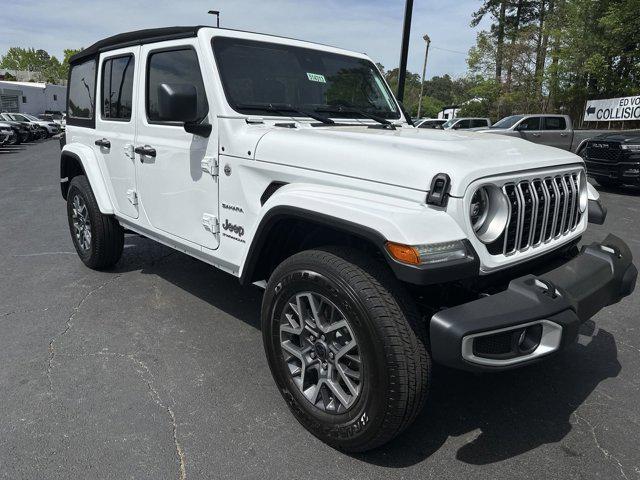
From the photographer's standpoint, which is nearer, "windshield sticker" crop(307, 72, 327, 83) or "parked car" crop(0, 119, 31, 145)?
"windshield sticker" crop(307, 72, 327, 83)

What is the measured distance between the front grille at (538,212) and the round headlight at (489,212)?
0.13ft

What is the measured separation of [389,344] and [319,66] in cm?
233

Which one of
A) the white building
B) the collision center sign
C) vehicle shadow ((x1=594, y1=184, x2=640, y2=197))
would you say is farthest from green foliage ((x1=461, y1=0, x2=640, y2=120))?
the white building

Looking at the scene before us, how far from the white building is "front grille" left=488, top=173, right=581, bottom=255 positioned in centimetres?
5941

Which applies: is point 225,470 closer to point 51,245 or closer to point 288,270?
Result: point 288,270

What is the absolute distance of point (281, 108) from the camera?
324cm

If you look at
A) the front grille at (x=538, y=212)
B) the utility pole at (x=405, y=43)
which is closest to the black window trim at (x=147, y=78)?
Answer: the front grille at (x=538, y=212)

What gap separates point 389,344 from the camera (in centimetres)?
206

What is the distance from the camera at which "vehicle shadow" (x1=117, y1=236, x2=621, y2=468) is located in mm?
2449

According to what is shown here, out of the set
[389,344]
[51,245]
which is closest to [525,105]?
[51,245]

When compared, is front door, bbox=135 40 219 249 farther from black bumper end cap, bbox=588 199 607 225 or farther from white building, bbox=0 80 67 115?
white building, bbox=0 80 67 115

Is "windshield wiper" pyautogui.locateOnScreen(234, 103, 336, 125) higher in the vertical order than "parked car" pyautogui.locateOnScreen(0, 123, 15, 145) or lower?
higher

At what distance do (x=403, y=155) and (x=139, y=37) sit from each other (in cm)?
259

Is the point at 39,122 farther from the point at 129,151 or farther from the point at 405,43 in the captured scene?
the point at 129,151
